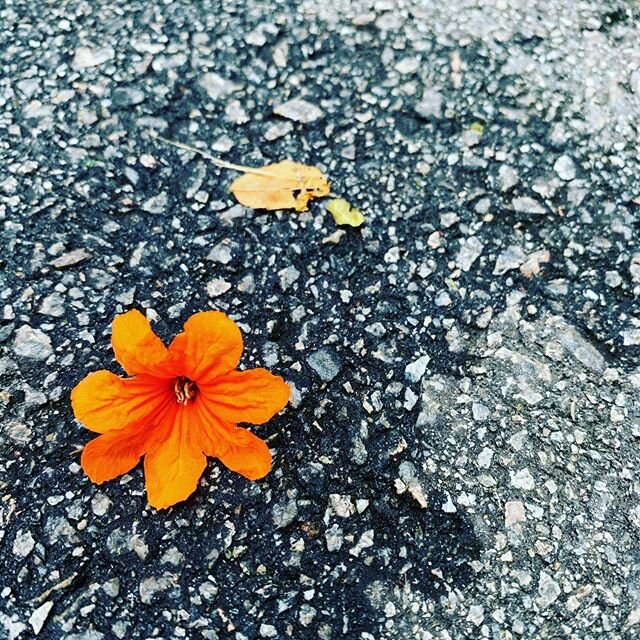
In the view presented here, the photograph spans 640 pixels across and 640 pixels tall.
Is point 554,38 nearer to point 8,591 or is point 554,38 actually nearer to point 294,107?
point 294,107

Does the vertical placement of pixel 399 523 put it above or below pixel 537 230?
below

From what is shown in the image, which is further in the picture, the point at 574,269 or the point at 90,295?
the point at 574,269

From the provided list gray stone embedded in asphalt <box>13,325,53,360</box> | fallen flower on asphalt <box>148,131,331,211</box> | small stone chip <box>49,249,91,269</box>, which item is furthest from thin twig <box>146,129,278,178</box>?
gray stone embedded in asphalt <box>13,325,53,360</box>

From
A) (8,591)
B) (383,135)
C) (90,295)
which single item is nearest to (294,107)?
(383,135)

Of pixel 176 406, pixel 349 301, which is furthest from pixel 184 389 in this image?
pixel 349 301

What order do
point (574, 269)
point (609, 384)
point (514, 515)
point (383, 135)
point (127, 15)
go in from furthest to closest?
point (127, 15)
point (383, 135)
point (574, 269)
point (609, 384)
point (514, 515)

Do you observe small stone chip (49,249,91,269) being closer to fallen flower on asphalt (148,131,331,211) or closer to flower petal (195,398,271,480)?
fallen flower on asphalt (148,131,331,211)

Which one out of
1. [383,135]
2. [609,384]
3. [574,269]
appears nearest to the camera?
[609,384]

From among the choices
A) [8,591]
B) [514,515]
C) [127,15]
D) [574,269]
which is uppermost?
[127,15]
